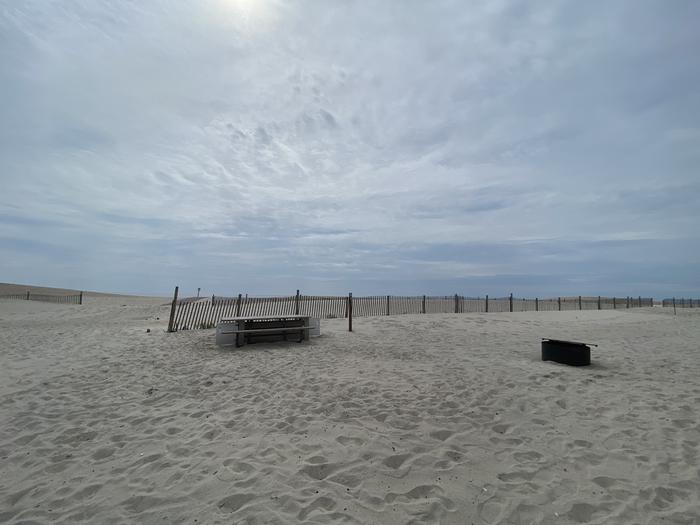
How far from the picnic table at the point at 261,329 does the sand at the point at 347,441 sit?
80.7 inches

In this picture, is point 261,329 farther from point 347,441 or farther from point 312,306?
point 312,306

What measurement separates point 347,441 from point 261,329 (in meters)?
6.80

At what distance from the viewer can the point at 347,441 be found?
163 inches

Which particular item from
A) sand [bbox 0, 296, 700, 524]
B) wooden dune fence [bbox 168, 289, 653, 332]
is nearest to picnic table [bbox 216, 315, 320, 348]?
sand [bbox 0, 296, 700, 524]

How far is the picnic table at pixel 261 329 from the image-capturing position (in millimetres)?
10078

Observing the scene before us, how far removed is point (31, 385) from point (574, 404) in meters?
8.54

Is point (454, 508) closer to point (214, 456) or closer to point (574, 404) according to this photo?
point (214, 456)

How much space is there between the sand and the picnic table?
80.7 inches

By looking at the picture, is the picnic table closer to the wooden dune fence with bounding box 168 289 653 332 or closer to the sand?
the sand

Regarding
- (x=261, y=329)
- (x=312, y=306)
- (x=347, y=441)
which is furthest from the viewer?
(x=312, y=306)

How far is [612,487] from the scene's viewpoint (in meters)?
3.26

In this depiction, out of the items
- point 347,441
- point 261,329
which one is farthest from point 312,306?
point 347,441

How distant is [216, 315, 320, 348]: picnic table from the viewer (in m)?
10.1

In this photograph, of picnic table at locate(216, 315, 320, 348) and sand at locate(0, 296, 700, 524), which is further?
picnic table at locate(216, 315, 320, 348)
